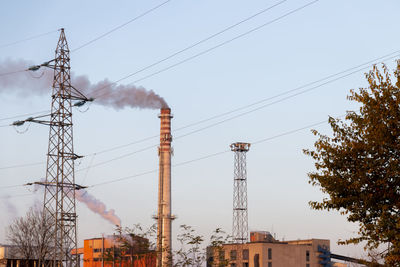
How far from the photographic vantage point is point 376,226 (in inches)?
907

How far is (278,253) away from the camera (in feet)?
387

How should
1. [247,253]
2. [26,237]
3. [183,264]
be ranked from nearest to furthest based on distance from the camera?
1. [183,264]
2. [26,237]
3. [247,253]

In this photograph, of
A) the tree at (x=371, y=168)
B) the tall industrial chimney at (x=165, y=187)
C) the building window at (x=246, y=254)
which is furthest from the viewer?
the building window at (x=246, y=254)

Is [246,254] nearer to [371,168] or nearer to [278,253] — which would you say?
[278,253]

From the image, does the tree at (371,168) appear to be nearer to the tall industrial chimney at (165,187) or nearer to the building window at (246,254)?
the tall industrial chimney at (165,187)

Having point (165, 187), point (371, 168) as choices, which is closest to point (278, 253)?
point (165, 187)

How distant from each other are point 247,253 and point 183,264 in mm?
77176

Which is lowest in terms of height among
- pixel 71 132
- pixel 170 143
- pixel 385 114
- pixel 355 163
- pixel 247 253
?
pixel 247 253

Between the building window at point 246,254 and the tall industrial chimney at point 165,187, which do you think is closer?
the tall industrial chimney at point 165,187

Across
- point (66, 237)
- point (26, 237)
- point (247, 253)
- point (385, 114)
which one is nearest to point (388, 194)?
point (385, 114)

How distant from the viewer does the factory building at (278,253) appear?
115562 millimetres

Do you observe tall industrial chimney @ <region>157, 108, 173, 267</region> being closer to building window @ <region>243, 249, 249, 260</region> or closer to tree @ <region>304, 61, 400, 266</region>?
building window @ <region>243, 249, 249, 260</region>

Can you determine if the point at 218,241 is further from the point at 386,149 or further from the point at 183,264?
the point at 386,149

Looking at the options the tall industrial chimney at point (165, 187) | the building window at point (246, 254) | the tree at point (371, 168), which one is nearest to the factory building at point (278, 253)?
the building window at point (246, 254)
